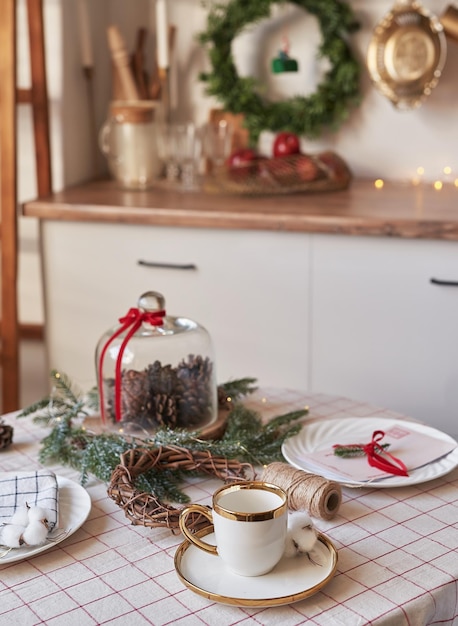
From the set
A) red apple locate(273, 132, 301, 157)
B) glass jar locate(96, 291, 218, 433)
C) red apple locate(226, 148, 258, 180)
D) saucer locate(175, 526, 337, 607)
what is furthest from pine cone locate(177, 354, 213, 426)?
red apple locate(273, 132, 301, 157)

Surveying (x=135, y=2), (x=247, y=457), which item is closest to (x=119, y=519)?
(x=247, y=457)

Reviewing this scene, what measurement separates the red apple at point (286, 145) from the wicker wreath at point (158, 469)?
1.44 meters

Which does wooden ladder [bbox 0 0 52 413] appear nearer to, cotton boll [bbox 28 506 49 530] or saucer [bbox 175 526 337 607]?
cotton boll [bbox 28 506 49 530]

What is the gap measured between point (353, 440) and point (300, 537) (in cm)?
37

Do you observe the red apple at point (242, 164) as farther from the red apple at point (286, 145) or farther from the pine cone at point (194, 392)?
the pine cone at point (194, 392)

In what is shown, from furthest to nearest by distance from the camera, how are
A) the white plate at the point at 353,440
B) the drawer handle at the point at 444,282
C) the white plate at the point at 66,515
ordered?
1. the drawer handle at the point at 444,282
2. the white plate at the point at 353,440
3. the white plate at the point at 66,515

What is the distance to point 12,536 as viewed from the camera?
1.10 m

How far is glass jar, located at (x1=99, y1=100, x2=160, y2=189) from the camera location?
264 cm

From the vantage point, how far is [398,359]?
2.24m

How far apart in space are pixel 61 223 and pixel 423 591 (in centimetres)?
172

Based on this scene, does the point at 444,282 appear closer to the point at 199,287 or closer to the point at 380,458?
the point at 199,287

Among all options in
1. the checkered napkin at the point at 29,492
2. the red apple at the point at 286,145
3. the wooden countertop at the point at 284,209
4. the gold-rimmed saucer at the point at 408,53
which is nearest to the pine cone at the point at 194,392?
the checkered napkin at the point at 29,492

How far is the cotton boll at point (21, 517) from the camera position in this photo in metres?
1.13

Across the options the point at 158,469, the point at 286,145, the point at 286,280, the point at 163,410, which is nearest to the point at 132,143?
the point at 286,145
